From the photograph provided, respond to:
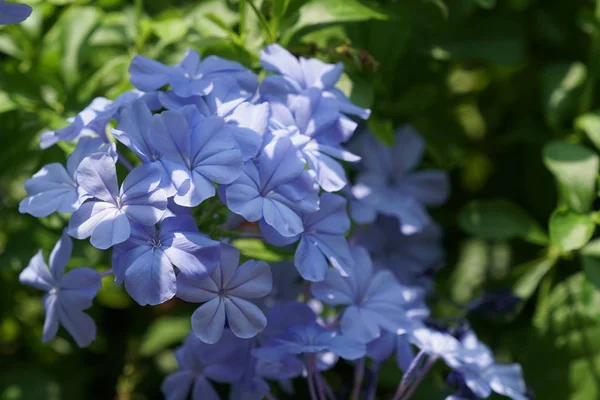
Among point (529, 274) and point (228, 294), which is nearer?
point (228, 294)

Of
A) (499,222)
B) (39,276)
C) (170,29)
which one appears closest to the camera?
(39,276)

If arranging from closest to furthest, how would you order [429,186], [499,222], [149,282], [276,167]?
1. [149,282]
2. [276,167]
3. [499,222]
4. [429,186]

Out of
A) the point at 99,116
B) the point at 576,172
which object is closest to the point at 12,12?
the point at 99,116

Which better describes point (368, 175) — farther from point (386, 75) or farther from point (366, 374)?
point (366, 374)

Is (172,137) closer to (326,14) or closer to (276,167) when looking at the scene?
(276,167)

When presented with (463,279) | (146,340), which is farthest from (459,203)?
(146,340)

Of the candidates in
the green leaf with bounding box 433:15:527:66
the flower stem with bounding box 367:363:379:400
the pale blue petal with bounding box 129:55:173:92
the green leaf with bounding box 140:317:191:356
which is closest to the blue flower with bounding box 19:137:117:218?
the pale blue petal with bounding box 129:55:173:92
